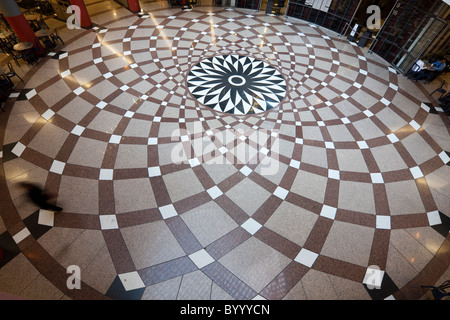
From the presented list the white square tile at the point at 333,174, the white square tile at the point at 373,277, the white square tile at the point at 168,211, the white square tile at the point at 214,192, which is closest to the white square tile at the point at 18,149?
the white square tile at the point at 168,211

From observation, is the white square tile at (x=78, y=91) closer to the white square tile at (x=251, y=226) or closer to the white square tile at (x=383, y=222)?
the white square tile at (x=251, y=226)

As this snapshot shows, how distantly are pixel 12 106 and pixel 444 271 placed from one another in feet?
31.5

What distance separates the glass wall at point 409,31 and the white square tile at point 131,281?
9607mm

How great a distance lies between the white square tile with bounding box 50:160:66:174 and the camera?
4406mm

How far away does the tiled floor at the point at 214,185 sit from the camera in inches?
133

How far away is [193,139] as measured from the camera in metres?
5.19

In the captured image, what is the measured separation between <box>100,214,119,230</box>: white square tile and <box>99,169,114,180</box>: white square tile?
83 centimetres

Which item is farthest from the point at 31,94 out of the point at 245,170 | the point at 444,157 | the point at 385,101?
the point at 444,157

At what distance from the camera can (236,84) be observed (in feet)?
22.0

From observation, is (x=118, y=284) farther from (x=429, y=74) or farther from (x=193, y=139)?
(x=429, y=74)

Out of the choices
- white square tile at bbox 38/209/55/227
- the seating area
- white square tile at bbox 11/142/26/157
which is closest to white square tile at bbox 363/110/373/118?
white square tile at bbox 38/209/55/227

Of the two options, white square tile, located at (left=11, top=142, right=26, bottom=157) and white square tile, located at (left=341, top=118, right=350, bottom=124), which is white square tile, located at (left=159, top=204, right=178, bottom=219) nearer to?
white square tile, located at (left=11, top=142, right=26, bottom=157)

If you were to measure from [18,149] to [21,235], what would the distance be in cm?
212
